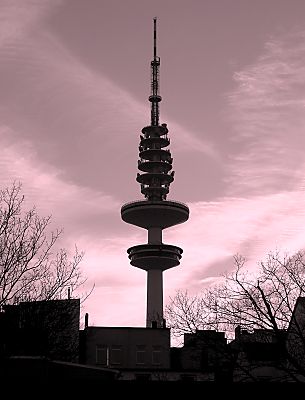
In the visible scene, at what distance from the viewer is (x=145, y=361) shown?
73.2 m

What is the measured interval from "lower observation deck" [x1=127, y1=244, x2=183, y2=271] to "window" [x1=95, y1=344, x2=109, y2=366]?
53.2 metres

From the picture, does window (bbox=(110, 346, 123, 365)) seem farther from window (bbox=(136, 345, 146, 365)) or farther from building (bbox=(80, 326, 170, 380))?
window (bbox=(136, 345, 146, 365))

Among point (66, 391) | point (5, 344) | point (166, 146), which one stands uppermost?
point (166, 146)

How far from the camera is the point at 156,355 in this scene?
241 feet

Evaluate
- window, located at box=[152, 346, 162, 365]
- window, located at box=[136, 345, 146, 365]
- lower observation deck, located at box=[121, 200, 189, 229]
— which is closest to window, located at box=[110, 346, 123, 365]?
window, located at box=[136, 345, 146, 365]

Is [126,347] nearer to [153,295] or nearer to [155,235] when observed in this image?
[153,295]

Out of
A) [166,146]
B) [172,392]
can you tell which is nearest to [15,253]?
[172,392]

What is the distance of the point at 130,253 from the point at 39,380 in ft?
354

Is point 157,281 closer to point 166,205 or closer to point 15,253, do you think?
point 166,205

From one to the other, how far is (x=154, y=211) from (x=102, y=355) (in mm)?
58377

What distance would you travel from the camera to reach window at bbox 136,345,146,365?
73688 mm

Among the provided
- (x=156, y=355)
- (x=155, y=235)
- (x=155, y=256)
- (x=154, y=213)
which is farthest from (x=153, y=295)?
(x=156, y=355)

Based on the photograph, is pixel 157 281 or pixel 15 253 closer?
pixel 15 253

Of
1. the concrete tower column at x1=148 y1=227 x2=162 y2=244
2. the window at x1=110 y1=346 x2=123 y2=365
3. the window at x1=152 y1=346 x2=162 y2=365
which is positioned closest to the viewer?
the window at x1=152 y1=346 x2=162 y2=365
